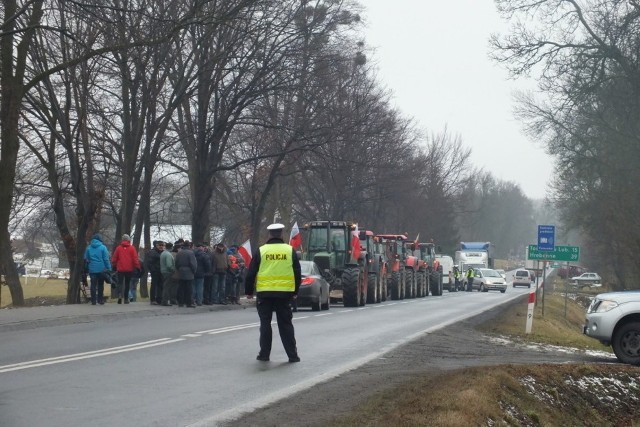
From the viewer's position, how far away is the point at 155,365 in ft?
43.4

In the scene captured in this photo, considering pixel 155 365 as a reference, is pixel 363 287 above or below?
above

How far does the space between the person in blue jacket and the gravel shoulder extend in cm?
870

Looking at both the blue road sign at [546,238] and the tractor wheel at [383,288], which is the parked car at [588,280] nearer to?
the tractor wheel at [383,288]

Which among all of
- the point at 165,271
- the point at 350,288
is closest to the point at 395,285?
the point at 350,288

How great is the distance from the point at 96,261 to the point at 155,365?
1388cm

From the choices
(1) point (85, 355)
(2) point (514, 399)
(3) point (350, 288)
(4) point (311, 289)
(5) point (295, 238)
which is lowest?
(2) point (514, 399)

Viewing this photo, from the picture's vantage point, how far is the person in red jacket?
27531mm

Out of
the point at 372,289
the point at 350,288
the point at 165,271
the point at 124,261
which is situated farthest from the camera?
the point at 372,289

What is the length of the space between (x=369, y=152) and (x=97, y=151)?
815 inches

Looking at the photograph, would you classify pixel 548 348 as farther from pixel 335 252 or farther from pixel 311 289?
pixel 335 252

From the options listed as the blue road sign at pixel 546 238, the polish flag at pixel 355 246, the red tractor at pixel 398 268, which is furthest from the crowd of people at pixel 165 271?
the red tractor at pixel 398 268

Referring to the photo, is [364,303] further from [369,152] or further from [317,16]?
[369,152]

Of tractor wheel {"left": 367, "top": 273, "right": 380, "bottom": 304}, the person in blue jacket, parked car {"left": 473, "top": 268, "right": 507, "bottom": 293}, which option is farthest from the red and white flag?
parked car {"left": 473, "top": 268, "right": 507, "bottom": 293}

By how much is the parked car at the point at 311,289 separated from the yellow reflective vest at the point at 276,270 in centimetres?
1584
